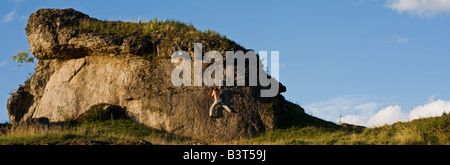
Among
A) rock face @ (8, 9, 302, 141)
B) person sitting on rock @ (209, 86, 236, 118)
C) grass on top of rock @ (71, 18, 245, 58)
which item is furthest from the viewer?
grass on top of rock @ (71, 18, 245, 58)

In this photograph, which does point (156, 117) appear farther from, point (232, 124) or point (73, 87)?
point (73, 87)

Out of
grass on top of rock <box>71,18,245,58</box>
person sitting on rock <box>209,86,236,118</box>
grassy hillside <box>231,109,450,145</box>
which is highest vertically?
grass on top of rock <box>71,18,245,58</box>

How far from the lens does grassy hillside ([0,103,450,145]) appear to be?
1962 cm

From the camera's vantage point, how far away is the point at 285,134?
1041 inches

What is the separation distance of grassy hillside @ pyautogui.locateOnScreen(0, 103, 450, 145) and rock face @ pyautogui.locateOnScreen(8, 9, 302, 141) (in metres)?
0.97

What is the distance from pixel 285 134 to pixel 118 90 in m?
11.3

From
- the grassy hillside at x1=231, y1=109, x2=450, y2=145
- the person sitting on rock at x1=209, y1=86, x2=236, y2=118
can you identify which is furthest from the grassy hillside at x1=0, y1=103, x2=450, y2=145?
the person sitting on rock at x1=209, y1=86, x2=236, y2=118

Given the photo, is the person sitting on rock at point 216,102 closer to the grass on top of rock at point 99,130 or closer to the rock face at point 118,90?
the rock face at point 118,90

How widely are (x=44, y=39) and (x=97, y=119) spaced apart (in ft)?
27.8

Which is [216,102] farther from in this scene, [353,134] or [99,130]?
[353,134]

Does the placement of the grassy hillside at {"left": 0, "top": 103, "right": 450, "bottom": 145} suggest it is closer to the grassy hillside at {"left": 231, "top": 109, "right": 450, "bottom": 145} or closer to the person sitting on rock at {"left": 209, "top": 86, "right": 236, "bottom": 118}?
the grassy hillside at {"left": 231, "top": 109, "right": 450, "bottom": 145}

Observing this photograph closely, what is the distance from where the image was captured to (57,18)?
105 ft

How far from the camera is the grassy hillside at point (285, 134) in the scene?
19625 millimetres
